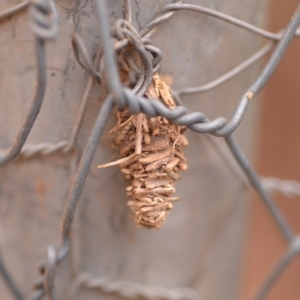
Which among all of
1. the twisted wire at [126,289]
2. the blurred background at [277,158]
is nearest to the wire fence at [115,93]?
the twisted wire at [126,289]

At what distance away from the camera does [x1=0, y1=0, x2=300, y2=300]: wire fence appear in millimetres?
228

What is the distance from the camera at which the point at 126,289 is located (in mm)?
417

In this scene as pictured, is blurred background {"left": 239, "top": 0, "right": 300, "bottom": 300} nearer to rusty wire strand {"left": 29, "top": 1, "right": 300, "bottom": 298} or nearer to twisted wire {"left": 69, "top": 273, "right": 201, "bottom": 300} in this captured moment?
twisted wire {"left": 69, "top": 273, "right": 201, "bottom": 300}

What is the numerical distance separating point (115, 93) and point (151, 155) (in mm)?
75

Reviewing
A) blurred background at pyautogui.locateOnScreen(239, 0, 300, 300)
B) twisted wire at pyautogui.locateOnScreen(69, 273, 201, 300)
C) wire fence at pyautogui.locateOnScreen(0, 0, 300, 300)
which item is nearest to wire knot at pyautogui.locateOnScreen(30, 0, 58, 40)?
wire fence at pyautogui.locateOnScreen(0, 0, 300, 300)

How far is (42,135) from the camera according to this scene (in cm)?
34

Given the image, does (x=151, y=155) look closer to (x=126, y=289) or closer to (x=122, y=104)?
(x=122, y=104)

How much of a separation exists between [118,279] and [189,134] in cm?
16

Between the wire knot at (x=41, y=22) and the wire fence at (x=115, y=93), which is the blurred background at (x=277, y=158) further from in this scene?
the wire knot at (x=41, y=22)

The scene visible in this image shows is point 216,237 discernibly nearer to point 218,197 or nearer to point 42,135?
point 218,197

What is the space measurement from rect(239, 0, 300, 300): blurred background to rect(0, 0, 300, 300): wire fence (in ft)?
1.62

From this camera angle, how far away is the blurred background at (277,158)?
2.84 ft

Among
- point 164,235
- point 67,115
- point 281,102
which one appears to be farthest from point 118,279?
point 281,102

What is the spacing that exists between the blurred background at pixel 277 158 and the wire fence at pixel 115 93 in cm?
49
